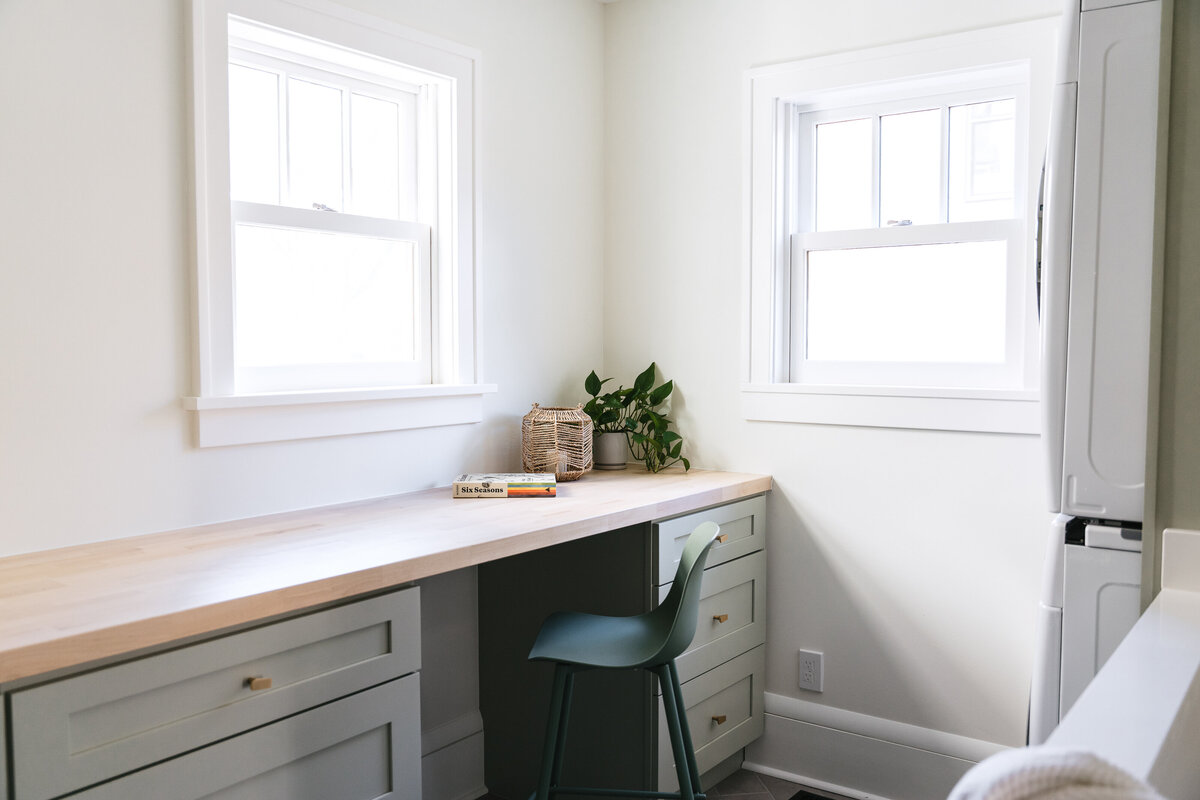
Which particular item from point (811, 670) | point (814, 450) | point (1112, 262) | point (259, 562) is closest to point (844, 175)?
point (814, 450)

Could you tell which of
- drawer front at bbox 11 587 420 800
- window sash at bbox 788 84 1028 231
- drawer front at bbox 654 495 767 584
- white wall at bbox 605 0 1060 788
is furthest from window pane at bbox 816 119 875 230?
drawer front at bbox 11 587 420 800

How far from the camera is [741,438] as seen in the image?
2.93m

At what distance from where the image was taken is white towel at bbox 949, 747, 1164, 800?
2.08 ft

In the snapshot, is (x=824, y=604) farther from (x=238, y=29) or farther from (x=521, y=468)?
(x=238, y=29)

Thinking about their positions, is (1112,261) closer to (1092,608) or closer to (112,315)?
(1092,608)

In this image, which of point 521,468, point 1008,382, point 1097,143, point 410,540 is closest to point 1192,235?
point 1097,143

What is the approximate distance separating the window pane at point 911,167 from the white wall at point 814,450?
246mm

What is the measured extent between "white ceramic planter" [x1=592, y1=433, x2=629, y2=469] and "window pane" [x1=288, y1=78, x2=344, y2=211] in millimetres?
1093

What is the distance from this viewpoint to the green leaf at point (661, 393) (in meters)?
3.01

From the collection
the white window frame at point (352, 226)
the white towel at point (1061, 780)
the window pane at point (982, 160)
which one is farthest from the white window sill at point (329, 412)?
the white towel at point (1061, 780)

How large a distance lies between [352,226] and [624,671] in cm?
135

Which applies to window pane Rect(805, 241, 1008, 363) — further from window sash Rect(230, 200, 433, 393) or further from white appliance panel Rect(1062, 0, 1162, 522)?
window sash Rect(230, 200, 433, 393)

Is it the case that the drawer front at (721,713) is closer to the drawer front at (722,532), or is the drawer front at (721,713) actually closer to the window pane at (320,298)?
the drawer front at (722,532)

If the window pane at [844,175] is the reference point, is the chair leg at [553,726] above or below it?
below
